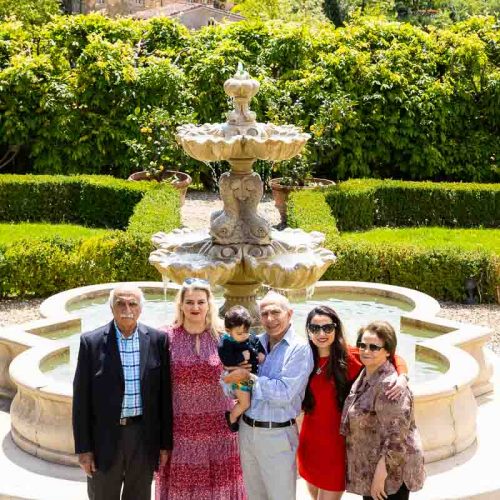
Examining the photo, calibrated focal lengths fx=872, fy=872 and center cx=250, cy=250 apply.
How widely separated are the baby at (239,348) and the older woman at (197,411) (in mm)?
133

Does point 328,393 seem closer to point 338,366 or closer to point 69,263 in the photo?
point 338,366

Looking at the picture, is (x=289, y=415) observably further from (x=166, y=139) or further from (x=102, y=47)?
(x=102, y=47)

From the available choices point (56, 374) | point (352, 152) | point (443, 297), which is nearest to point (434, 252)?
point (443, 297)

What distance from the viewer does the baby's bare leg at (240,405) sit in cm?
414

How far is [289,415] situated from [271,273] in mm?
2521

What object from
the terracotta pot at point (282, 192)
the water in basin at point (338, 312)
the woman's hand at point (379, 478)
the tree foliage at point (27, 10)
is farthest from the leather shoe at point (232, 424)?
the tree foliage at point (27, 10)

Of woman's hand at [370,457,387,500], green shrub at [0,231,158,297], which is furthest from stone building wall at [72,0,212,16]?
woman's hand at [370,457,387,500]

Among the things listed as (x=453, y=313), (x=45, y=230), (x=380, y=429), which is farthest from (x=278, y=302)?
(x=45, y=230)

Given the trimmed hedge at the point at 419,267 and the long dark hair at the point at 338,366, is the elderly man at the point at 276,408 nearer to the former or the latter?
A: the long dark hair at the point at 338,366

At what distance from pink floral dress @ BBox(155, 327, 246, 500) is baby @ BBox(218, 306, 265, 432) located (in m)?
0.13

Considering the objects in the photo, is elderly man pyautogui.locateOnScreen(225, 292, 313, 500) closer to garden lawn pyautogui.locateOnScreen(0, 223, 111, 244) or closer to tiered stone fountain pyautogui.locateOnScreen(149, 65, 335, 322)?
tiered stone fountain pyautogui.locateOnScreen(149, 65, 335, 322)

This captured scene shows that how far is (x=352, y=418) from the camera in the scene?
159 inches

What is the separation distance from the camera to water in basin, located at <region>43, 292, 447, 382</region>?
25.5ft

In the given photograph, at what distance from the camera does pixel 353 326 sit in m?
8.31
